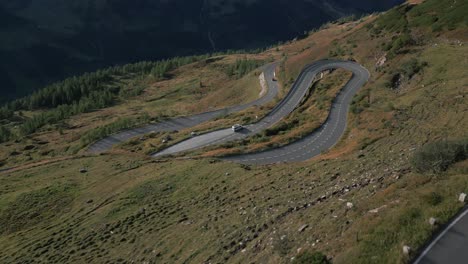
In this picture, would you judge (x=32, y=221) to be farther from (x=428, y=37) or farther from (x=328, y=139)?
(x=428, y=37)

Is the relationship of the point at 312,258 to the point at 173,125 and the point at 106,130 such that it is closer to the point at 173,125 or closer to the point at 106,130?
the point at 173,125

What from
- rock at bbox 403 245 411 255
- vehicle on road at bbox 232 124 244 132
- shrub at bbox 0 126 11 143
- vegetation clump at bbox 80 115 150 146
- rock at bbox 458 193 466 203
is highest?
rock at bbox 458 193 466 203

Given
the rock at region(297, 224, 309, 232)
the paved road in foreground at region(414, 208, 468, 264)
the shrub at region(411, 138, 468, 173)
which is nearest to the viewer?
the paved road in foreground at region(414, 208, 468, 264)

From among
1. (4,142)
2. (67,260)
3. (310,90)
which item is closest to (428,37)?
(310,90)

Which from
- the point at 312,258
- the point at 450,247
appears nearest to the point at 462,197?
the point at 450,247

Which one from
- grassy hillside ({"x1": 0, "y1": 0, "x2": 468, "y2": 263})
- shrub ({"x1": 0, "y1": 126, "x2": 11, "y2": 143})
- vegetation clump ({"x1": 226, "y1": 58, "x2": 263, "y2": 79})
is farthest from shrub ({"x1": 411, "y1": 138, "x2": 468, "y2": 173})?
vegetation clump ({"x1": 226, "y1": 58, "x2": 263, "y2": 79})

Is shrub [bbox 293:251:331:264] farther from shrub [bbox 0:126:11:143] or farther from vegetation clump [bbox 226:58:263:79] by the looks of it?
vegetation clump [bbox 226:58:263:79]
